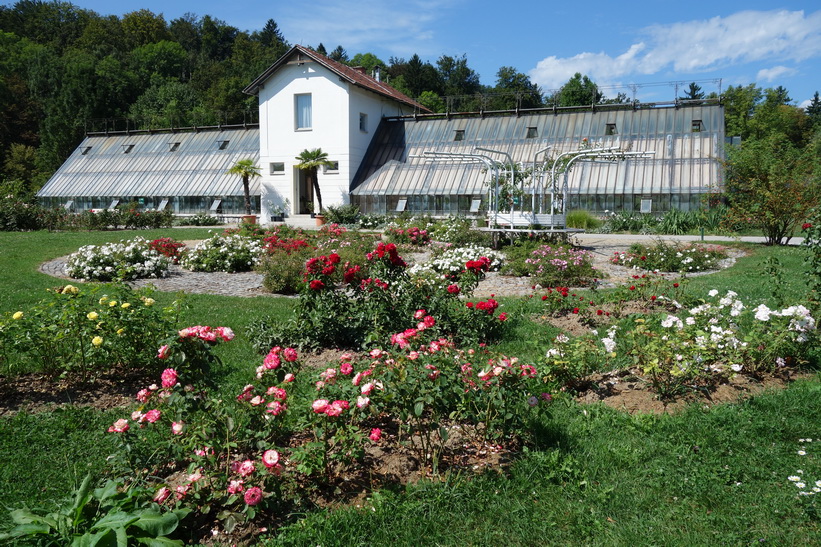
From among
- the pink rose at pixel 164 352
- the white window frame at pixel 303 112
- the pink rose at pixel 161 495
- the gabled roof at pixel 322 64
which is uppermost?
the gabled roof at pixel 322 64

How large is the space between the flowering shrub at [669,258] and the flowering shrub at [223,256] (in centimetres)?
869

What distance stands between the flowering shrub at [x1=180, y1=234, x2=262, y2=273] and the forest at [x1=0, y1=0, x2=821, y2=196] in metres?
22.6

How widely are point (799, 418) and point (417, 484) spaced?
10.1ft

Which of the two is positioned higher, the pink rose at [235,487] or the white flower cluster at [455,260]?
the white flower cluster at [455,260]

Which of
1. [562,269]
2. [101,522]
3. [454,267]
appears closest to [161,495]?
[101,522]

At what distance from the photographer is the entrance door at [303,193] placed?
32.8 metres

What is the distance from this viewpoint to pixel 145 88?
56.5m

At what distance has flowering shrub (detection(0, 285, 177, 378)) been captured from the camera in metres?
5.27

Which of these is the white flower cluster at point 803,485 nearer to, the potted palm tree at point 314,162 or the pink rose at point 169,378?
the pink rose at point 169,378

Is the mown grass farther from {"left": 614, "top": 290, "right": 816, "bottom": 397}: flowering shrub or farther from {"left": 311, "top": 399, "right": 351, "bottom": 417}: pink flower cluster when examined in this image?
{"left": 311, "top": 399, "right": 351, "bottom": 417}: pink flower cluster

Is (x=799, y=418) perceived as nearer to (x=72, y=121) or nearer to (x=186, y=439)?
(x=186, y=439)

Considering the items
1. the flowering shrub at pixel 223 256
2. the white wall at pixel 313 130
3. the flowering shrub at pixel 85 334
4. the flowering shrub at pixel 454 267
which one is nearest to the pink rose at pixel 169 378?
the flowering shrub at pixel 85 334

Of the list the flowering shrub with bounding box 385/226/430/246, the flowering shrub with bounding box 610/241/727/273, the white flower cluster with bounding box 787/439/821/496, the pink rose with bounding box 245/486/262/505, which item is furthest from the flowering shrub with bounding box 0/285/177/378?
the flowering shrub with bounding box 385/226/430/246

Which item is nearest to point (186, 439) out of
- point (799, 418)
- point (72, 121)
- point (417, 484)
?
point (417, 484)
